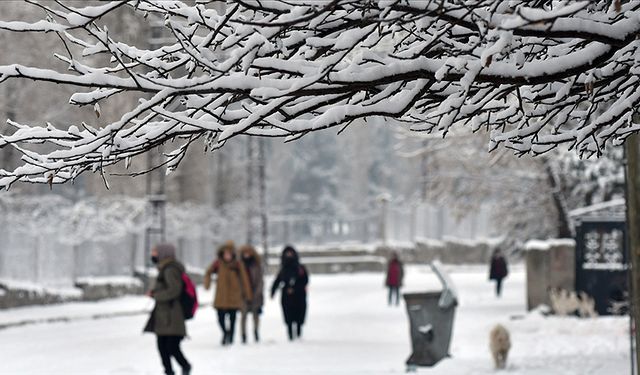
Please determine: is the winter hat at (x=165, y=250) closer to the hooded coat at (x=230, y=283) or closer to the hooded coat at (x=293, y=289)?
the hooded coat at (x=230, y=283)

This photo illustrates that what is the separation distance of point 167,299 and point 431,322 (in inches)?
131

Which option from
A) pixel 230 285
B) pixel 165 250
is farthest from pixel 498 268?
pixel 165 250

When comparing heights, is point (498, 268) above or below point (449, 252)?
below

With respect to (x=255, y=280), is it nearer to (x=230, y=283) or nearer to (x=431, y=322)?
(x=230, y=283)

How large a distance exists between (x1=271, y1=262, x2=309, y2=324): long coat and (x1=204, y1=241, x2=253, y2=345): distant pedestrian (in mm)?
864

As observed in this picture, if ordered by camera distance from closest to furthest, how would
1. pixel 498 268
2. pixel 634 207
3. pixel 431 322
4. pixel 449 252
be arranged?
pixel 634 207
pixel 431 322
pixel 498 268
pixel 449 252

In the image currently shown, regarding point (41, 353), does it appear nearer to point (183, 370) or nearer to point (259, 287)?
point (259, 287)

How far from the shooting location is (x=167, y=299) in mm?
12086

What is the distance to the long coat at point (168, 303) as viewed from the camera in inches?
471

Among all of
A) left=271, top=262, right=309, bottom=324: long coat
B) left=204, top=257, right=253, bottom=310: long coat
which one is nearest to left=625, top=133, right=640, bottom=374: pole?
left=204, top=257, right=253, bottom=310: long coat

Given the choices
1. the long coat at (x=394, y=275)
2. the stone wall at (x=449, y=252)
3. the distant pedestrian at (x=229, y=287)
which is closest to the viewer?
the distant pedestrian at (x=229, y=287)

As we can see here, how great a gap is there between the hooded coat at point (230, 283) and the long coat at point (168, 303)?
3756 millimetres

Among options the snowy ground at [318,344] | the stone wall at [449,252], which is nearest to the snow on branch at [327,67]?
the snowy ground at [318,344]

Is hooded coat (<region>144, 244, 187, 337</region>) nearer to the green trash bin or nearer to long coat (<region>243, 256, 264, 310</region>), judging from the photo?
the green trash bin
